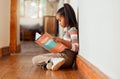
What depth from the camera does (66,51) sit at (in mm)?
2020

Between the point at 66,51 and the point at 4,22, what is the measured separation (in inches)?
60.9

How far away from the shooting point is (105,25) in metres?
1.00

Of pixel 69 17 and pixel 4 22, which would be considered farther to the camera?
pixel 4 22

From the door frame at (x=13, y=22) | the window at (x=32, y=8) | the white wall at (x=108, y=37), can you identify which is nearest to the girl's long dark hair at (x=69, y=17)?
the white wall at (x=108, y=37)

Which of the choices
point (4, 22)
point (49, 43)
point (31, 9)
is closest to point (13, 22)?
point (4, 22)

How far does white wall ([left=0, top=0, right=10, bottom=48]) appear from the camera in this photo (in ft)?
10.2

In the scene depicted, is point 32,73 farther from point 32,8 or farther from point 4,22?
point 32,8

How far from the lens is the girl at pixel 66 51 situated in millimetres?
1944

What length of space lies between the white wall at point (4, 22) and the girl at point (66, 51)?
3.83ft

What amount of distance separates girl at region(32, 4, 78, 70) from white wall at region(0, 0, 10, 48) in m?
1.17

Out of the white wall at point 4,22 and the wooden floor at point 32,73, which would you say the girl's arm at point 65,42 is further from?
the white wall at point 4,22

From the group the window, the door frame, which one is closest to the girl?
the door frame

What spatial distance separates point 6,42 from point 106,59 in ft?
8.48

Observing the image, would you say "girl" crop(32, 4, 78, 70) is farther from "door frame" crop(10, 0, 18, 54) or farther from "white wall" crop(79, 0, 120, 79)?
"door frame" crop(10, 0, 18, 54)
